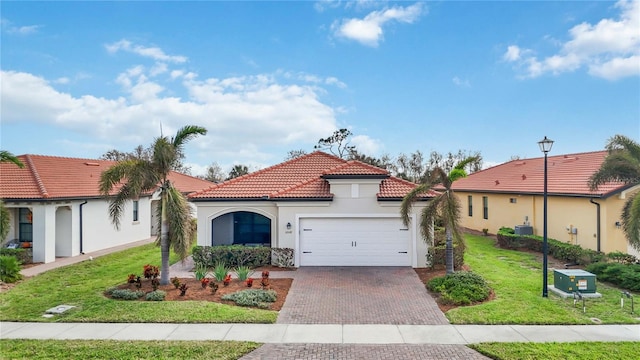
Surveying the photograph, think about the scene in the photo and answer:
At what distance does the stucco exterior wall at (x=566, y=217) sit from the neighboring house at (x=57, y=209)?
1953 centimetres

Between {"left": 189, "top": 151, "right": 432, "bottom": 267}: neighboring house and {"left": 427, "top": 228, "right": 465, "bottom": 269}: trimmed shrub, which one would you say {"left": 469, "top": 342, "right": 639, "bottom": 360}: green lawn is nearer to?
{"left": 427, "top": 228, "right": 465, "bottom": 269}: trimmed shrub

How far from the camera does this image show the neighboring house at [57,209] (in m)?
15.7

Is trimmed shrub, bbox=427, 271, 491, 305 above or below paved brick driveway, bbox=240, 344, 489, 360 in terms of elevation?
above

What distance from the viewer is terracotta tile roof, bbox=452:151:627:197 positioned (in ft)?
56.2

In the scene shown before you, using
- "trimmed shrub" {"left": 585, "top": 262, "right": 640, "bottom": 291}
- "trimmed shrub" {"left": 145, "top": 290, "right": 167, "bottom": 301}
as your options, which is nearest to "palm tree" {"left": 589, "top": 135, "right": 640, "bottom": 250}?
"trimmed shrub" {"left": 585, "top": 262, "right": 640, "bottom": 291}

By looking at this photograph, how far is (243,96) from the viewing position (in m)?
19.5

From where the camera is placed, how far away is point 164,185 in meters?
11.3

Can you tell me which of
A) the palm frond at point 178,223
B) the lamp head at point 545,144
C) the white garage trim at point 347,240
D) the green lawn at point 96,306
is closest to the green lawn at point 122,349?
the green lawn at point 96,306

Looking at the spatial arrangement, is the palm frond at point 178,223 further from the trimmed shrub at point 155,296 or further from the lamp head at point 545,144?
the lamp head at point 545,144

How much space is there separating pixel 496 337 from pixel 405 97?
15.4 meters

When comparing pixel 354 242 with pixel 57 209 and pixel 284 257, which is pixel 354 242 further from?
pixel 57 209

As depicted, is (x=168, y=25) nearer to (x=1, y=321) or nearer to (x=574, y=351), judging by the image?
(x=1, y=321)

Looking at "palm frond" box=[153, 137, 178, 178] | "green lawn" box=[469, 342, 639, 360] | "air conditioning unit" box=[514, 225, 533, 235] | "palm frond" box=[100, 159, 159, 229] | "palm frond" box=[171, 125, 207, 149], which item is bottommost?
"green lawn" box=[469, 342, 639, 360]

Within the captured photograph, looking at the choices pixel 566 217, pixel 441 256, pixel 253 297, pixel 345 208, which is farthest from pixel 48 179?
pixel 566 217
